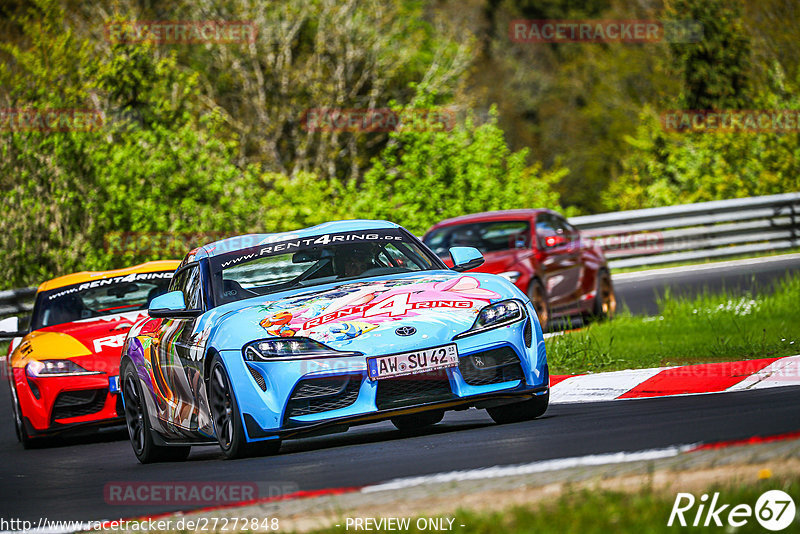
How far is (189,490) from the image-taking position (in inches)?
263

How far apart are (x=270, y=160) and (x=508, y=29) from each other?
3159 centimetres

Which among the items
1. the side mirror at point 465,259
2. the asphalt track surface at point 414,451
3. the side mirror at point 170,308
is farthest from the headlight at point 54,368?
the side mirror at point 465,259

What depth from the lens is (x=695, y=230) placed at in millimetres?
21562

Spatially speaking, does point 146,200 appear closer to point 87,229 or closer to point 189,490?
point 87,229

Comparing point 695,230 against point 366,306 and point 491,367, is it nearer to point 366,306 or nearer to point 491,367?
point 491,367

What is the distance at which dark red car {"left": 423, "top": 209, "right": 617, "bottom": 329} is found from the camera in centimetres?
1520

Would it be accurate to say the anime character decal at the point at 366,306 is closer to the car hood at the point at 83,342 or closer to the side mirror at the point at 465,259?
the side mirror at the point at 465,259

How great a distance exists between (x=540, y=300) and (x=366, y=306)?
797 cm

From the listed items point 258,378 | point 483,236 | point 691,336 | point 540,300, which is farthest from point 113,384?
point 483,236

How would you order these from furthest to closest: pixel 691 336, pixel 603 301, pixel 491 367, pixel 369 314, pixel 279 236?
pixel 603 301
pixel 691 336
pixel 279 236
pixel 491 367
pixel 369 314

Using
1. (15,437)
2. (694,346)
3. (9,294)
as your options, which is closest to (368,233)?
(694,346)

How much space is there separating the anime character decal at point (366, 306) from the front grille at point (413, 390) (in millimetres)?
312

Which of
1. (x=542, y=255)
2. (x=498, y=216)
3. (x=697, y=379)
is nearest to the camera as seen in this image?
(x=697, y=379)

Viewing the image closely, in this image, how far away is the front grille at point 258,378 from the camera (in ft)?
23.9
